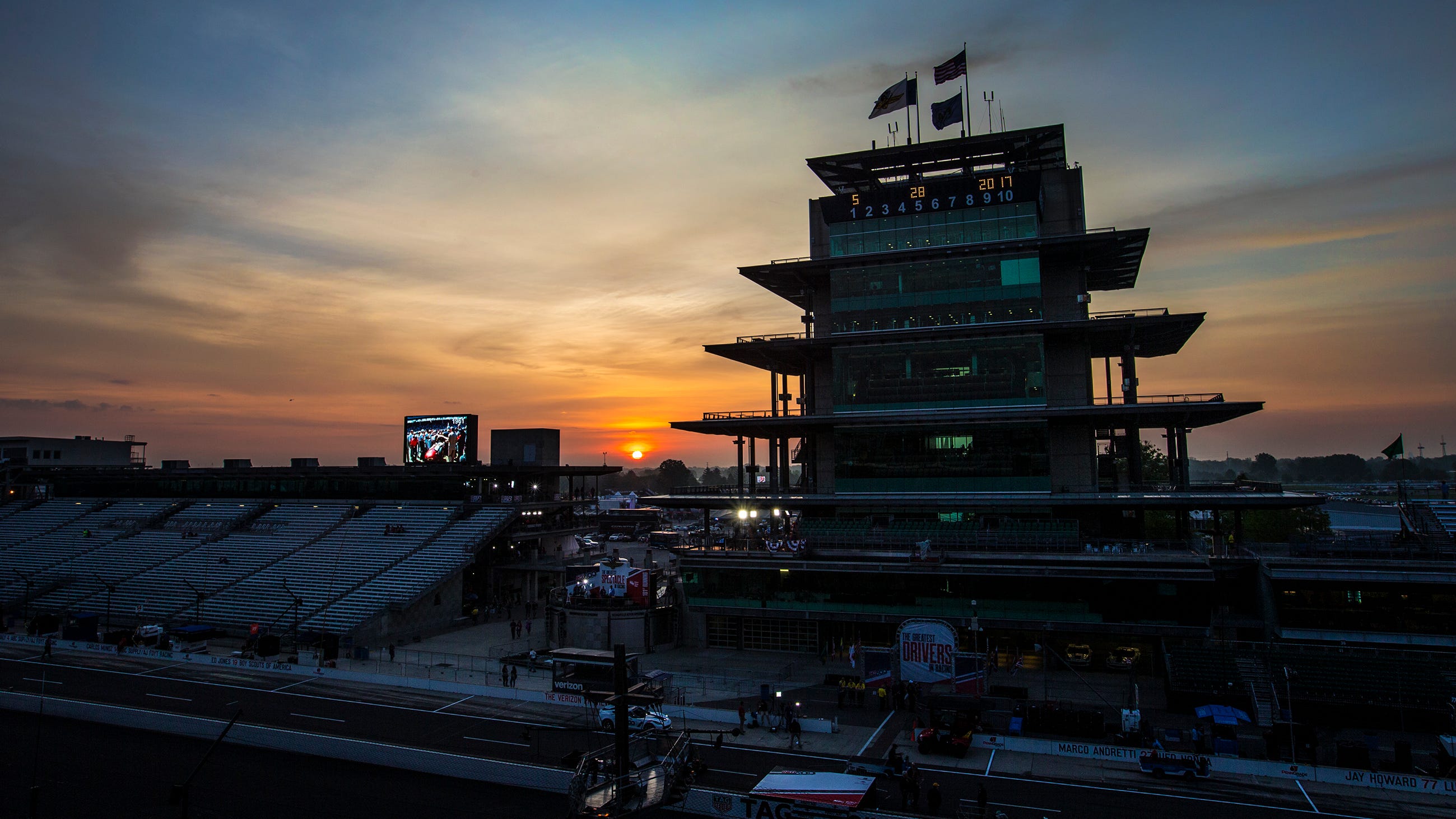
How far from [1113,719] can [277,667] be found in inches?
1848

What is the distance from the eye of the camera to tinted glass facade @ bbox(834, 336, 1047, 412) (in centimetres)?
5531

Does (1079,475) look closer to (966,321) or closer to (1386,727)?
(966,321)

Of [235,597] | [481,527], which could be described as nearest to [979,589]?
[481,527]

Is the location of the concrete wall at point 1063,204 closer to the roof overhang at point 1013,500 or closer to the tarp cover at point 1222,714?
the roof overhang at point 1013,500

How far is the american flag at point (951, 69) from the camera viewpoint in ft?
186

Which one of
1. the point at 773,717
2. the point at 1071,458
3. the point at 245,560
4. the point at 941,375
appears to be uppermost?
the point at 941,375

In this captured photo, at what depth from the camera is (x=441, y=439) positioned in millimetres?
78875

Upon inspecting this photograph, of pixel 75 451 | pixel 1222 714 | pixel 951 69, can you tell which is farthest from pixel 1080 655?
pixel 75 451

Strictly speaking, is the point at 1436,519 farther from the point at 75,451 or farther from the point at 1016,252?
the point at 75,451

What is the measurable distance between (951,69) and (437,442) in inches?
2232

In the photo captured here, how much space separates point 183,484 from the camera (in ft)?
293

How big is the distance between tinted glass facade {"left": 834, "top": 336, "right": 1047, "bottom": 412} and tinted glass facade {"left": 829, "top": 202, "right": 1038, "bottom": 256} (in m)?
7.52

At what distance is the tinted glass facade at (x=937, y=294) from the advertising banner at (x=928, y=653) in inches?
1006

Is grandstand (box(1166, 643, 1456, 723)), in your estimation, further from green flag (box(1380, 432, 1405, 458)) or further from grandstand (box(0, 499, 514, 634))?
grandstand (box(0, 499, 514, 634))
